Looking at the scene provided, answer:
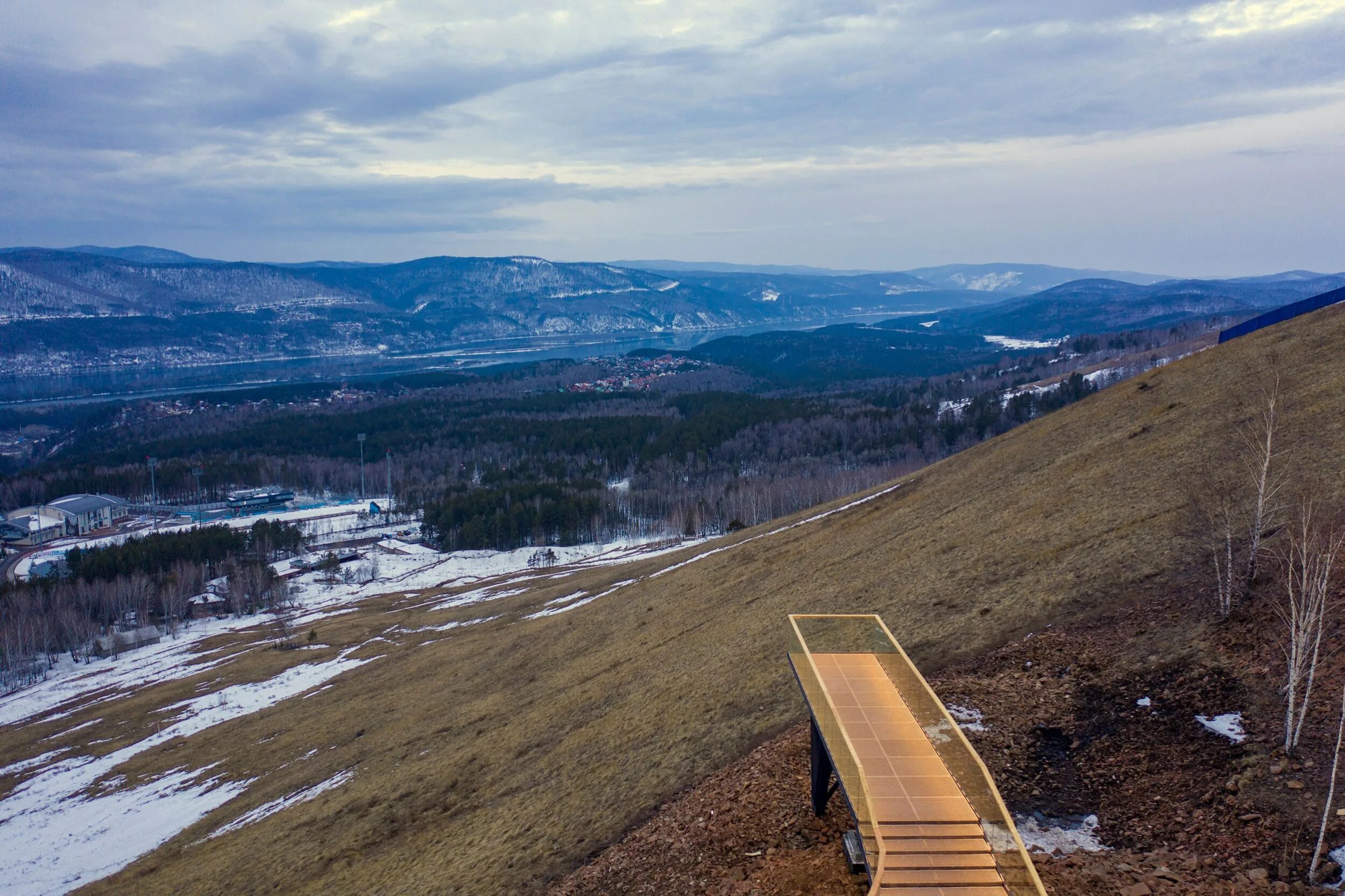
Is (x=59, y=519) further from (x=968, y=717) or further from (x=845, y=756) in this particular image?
(x=845, y=756)

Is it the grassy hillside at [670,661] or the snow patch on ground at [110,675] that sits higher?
the grassy hillside at [670,661]

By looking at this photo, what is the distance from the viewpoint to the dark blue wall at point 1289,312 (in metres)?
45.2

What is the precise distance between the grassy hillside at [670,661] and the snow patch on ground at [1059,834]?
7.54m

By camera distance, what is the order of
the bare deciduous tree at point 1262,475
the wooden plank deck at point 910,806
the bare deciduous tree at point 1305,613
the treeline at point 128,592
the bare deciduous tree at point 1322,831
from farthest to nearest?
the treeline at point 128,592
the bare deciduous tree at point 1262,475
the bare deciduous tree at point 1305,613
the wooden plank deck at point 910,806
the bare deciduous tree at point 1322,831

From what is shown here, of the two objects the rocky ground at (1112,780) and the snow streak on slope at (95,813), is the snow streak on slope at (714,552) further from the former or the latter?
the rocky ground at (1112,780)

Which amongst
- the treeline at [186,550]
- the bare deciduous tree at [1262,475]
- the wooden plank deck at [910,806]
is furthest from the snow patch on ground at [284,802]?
the treeline at [186,550]

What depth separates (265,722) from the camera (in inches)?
1672

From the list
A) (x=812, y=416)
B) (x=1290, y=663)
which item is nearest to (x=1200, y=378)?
(x=1290, y=663)

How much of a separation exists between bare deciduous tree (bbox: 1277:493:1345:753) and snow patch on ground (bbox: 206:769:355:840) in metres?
30.4

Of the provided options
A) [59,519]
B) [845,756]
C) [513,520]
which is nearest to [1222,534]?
[845,756]

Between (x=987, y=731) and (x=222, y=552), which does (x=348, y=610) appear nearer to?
(x=222, y=552)

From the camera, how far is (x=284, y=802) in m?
30.5

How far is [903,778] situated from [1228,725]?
24.8ft

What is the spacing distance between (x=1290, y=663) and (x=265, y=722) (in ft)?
150
